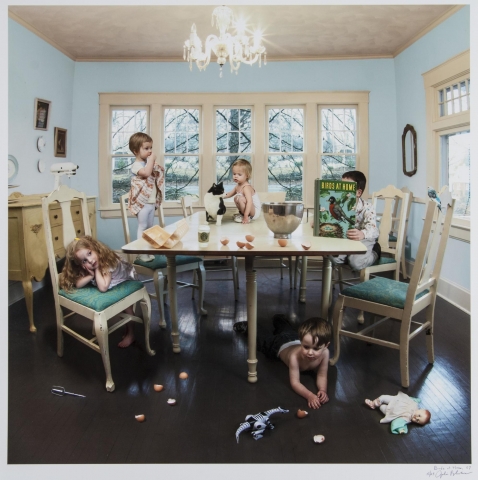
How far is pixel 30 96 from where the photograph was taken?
12.3 ft

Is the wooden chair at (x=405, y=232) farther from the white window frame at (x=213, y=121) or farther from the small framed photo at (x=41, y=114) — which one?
the small framed photo at (x=41, y=114)

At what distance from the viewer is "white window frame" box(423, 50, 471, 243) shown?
334 cm

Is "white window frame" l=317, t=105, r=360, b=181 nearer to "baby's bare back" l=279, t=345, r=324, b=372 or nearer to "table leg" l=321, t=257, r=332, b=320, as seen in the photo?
"table leg" l=321, t=257, r=332, b=320

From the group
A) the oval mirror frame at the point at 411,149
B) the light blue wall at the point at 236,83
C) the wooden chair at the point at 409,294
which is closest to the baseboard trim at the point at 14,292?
the light blue wall at the point at 236,83

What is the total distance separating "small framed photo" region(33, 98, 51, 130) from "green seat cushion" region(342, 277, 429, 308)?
3120 mm

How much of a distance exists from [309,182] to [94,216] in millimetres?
2488

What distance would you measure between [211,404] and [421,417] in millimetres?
881

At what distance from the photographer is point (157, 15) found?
392 cm

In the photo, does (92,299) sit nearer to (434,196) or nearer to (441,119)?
(434,196)

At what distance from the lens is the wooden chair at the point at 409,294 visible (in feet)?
6.78

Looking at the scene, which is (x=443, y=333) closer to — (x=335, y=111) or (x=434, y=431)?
(x=434, y=431)

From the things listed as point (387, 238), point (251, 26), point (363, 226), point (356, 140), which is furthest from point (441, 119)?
point (251, 26)

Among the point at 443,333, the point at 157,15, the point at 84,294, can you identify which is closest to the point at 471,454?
the point at 443,333

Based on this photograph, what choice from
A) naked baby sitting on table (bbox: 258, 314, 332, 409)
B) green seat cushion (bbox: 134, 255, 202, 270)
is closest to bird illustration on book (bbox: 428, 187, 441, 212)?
naked baby sitting on table (bbox: 258, 314, 332, 409)
